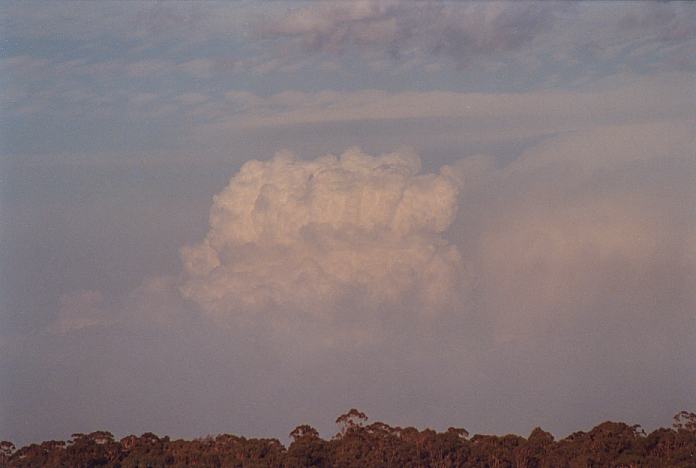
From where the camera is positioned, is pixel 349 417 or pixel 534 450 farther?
pixel 349 417

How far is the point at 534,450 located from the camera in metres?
68.1

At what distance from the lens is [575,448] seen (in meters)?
67.1

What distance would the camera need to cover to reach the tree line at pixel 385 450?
66.4 meters

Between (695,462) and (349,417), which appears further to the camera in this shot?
(349,417)

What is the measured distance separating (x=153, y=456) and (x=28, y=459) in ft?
27.6

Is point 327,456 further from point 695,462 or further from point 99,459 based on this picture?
point 695,462

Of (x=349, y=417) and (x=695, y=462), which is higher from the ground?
(x=349, y=417)

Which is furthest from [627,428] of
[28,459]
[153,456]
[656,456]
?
[28,459]

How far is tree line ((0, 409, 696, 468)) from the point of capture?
66.4 meters

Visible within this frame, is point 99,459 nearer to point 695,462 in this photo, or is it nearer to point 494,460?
point 494,460

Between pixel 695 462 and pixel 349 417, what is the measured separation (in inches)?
820

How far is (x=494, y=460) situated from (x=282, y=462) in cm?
1218

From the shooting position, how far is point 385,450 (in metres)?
67.6

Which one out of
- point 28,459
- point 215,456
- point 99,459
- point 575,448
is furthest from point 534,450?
point 28,459
